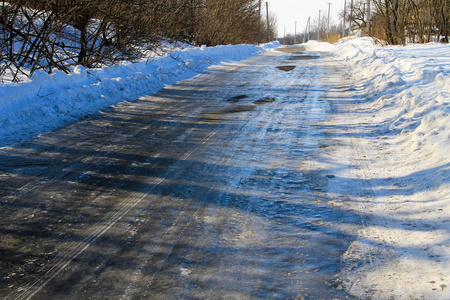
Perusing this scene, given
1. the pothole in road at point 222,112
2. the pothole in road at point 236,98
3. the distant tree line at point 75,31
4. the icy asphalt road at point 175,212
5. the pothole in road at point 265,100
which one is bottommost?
the icy asphalt road at point 175,212

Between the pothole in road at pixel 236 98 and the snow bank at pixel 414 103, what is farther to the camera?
the pothole in road at pixel 236 98

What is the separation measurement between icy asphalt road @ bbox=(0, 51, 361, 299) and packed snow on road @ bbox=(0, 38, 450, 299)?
0.23 m

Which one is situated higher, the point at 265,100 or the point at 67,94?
the point at 67,94

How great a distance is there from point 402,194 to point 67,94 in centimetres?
735

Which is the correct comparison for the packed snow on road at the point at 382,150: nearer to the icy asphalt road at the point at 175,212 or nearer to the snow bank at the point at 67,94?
the snow bank at the point at 67,94

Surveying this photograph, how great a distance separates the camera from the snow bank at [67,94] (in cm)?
697

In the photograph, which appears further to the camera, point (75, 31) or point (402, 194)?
point (75, 31)

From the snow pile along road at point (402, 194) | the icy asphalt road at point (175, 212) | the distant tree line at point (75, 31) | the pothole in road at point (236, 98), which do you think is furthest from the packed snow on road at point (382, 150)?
the pothole in road at point (236, 98)

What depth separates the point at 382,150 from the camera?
18.8ft

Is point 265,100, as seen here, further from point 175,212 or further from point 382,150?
point 175,212

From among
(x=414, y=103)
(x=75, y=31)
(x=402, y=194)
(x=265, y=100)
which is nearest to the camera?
(x=402, y=194)

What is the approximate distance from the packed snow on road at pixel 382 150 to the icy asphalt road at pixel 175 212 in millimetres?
232

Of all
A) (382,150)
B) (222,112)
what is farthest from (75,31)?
(382,150)

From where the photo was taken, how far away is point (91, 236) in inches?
140
